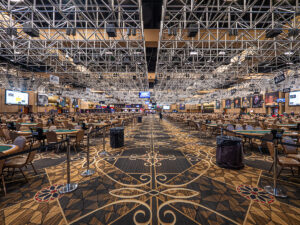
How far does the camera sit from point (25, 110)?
23.0 metres

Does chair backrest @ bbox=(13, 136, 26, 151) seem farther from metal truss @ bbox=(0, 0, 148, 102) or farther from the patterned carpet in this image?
metal truss @ bbox=(0, 0, 148, 102)

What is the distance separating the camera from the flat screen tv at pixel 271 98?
21337 mm

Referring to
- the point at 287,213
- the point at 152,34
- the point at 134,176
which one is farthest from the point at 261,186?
the point at 152,34

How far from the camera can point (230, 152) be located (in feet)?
11.0

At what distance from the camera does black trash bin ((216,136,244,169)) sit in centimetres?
330

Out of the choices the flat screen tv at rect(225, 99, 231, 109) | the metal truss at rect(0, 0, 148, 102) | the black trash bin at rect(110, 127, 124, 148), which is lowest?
the black trash bin at rect(110, 127, 124, 148)

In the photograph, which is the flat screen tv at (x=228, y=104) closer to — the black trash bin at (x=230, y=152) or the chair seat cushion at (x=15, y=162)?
the black trash bin at (x=230, y=152)

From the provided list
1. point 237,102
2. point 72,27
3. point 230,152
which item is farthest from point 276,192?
point 237,102

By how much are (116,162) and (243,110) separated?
34292 millimetres

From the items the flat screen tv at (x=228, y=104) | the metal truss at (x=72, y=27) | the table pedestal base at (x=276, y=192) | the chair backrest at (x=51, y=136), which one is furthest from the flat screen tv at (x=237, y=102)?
the chair backrest at (x=51, y=136)

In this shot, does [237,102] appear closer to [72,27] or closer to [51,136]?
[72,27]

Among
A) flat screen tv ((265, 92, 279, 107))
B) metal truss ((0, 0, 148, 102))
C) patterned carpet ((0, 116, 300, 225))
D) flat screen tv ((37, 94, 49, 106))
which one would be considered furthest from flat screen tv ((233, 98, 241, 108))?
flat screen tv ((37, 94, 49, 106))

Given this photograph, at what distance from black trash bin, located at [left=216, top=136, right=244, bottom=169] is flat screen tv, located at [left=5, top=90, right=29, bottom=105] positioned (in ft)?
78.4

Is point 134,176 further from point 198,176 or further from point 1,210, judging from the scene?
point 1,210
